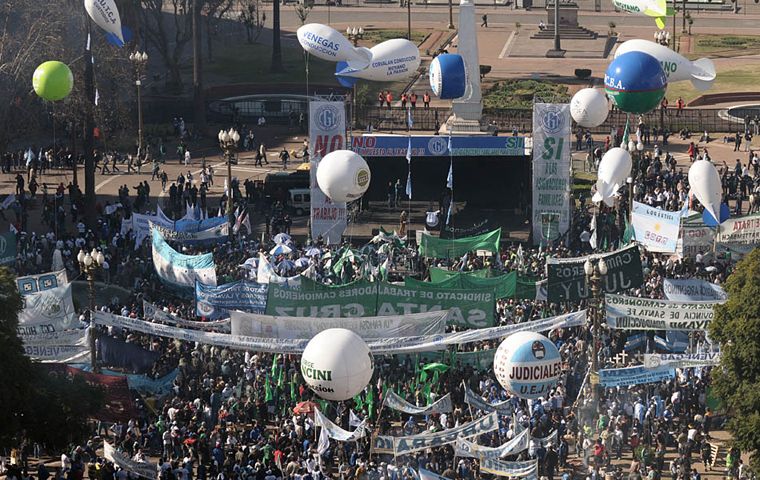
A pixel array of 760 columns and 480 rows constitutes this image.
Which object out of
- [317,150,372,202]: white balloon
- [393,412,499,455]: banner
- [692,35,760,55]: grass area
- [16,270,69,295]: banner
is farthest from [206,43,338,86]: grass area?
[393,412,499,455]: banner

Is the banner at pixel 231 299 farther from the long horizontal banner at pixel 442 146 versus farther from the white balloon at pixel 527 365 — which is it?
the long horizontal banner at pixel 442 146

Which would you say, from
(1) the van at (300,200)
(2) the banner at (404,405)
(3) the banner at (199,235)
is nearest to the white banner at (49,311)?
(2) the banner at (404,405)

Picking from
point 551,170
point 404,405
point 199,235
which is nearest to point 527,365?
point 404,405

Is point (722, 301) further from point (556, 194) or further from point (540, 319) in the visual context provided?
point (556, 194)

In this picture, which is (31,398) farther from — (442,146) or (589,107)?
(589,107)

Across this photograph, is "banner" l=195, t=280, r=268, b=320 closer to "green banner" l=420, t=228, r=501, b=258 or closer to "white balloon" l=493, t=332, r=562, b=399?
"green banner" l=420, t=228, r=501, b=258

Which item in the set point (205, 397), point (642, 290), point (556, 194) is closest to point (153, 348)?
point (205, 397)
